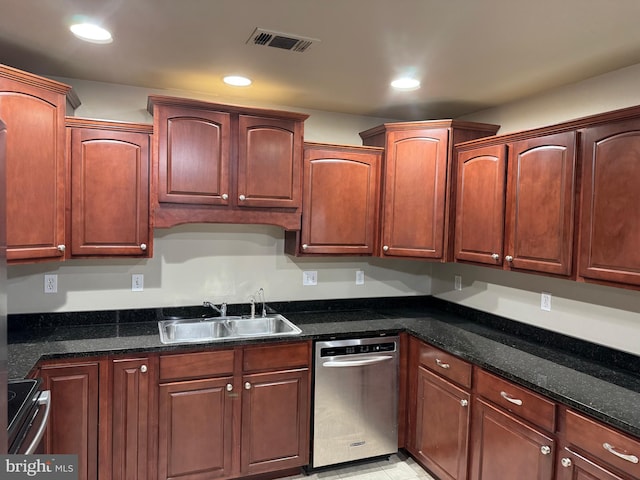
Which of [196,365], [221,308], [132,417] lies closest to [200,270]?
[221,308]

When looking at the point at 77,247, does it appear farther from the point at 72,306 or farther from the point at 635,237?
the point at 635,237

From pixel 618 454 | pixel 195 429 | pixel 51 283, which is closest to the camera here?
pixel 618 454

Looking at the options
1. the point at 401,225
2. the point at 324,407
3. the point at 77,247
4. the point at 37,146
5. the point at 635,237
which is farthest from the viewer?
the point at 401,225

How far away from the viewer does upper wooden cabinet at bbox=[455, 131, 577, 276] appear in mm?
2248

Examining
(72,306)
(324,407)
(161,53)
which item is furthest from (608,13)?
(72,306)

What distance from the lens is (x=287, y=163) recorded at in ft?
9.45

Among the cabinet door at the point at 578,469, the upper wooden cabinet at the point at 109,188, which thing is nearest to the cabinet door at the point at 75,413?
the upper wooden cabinet at the point at 109,188

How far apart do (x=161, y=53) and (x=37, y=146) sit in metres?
0.79

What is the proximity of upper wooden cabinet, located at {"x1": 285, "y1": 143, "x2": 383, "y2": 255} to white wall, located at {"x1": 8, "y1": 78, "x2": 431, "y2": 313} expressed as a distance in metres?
0.32

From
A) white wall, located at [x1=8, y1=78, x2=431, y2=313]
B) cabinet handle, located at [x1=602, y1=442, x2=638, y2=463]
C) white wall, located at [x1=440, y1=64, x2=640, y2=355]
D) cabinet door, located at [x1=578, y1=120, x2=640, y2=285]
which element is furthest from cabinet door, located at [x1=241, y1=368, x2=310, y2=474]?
cabinet door, located at [x1=578, y1=120, x2=640, y2=285]

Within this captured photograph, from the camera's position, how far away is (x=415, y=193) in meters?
3.06

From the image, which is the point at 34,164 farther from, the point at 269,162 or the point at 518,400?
the point at 518,400

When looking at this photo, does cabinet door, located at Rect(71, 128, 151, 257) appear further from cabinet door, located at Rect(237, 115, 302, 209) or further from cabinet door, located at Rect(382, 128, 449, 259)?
cabinet door, located at Rect(382, 128, 449, 259)

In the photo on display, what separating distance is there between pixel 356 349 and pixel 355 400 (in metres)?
0.34
